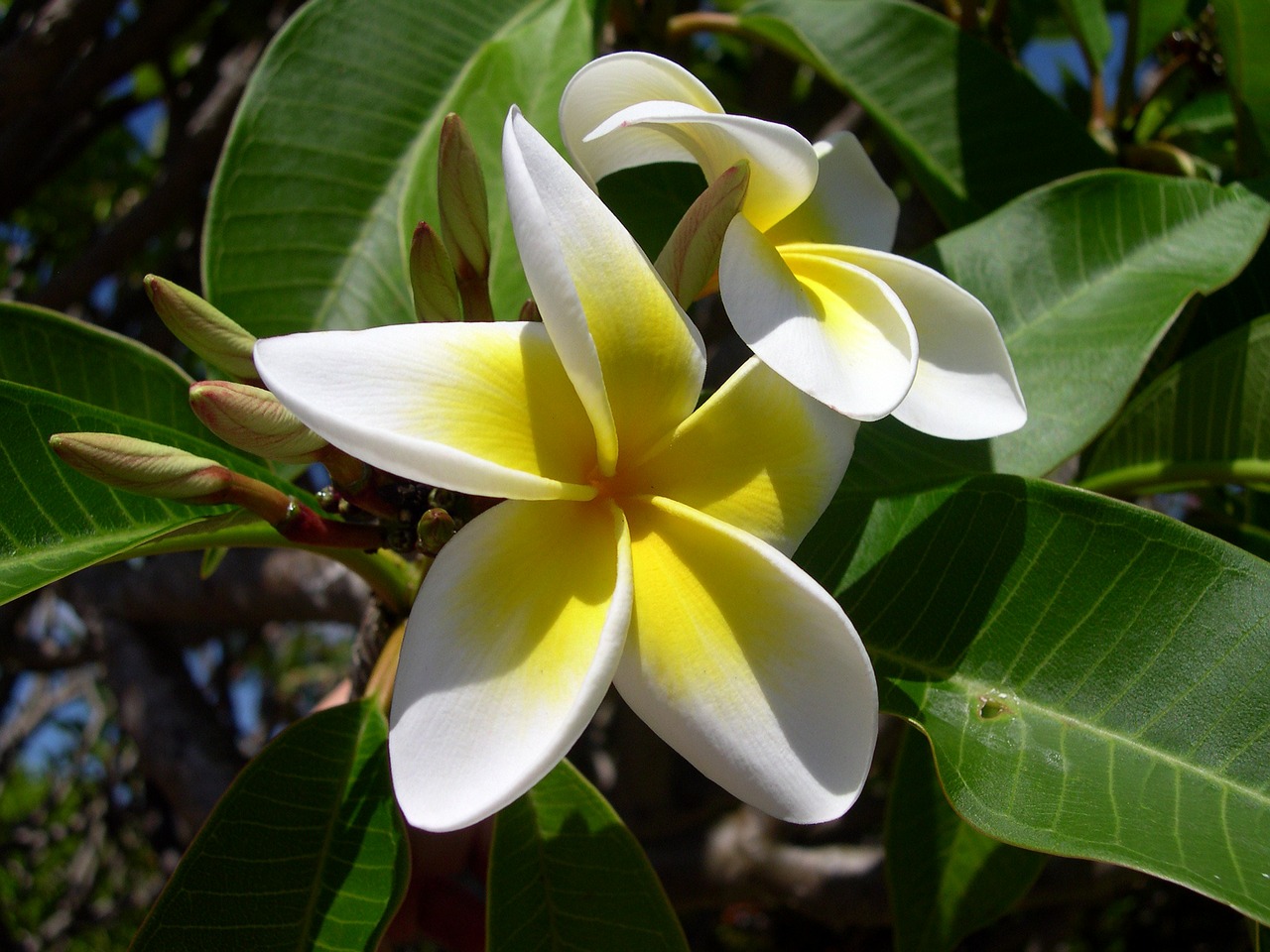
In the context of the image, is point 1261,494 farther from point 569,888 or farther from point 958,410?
point 569,888

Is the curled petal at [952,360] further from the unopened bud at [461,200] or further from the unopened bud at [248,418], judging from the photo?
the unopened bud at [248,418]

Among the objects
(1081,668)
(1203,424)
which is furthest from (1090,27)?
(1081,668)

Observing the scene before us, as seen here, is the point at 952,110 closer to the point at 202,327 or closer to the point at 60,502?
the point at 202,327

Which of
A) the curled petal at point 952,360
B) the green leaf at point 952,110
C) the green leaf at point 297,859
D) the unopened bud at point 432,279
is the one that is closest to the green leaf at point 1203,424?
the green leaf at point 952,110

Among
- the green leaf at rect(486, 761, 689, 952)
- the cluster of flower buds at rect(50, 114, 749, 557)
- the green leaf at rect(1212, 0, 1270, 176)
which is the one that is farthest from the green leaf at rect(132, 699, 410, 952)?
the green leaf at rect(1212, 0, 1270, 176)

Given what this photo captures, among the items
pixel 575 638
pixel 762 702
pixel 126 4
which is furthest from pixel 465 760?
pixel 126 4

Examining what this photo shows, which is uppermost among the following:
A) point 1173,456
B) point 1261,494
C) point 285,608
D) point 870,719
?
point 870,719
